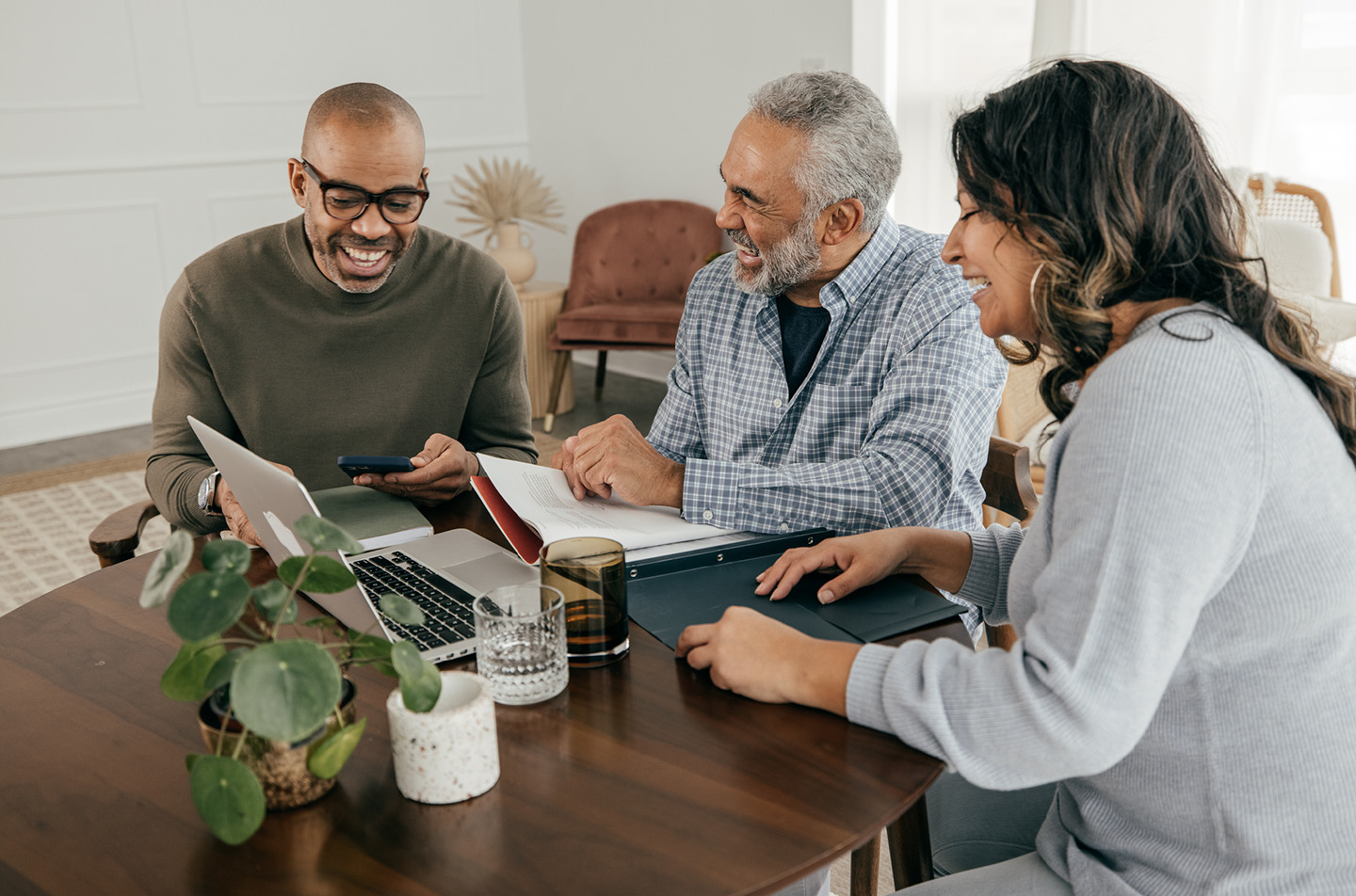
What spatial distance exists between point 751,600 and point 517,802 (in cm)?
39

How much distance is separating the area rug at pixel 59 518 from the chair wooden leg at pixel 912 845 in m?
2.38

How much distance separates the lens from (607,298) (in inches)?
197

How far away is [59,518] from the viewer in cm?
374

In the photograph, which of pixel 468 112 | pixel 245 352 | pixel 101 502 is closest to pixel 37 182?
pixel 101 502

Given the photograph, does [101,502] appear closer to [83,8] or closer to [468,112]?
[83,8]

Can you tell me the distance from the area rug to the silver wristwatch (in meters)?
1.49

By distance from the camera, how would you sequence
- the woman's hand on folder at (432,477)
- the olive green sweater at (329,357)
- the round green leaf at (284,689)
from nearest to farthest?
1. the round green leaf at (284,689)
2. the woman's hand on folder at (432,477)
3. the olive green sweater at (329,357)

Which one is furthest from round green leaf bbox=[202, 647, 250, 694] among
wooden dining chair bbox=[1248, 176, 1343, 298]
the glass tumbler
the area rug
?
wooden dining chair bbox=[1248, 176, 1343, 298]

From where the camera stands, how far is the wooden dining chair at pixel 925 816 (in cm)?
122

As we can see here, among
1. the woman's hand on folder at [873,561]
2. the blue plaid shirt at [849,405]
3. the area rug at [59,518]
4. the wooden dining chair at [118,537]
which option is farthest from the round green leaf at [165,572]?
the area rug at [59,518]

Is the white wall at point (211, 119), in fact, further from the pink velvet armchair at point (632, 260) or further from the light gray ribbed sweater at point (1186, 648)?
the light gray ribbed sweater at point (1186, 648)

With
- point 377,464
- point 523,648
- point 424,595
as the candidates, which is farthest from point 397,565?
point 523,648

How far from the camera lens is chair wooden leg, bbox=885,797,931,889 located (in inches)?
47.5

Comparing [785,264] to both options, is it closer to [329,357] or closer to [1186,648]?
[329,357]
